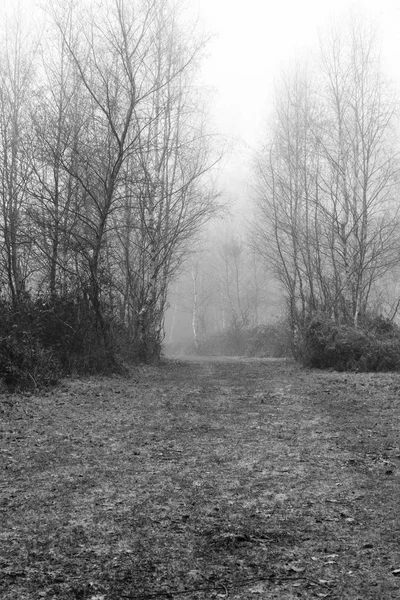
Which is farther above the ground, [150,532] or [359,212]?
[359,212]

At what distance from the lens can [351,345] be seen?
46.9ft

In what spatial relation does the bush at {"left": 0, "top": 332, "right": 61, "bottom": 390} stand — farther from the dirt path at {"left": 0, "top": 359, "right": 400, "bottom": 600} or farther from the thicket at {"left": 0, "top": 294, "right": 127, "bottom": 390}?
the dirt path at {"left": 0, "top": 359, "right": 400, "bottom": 600}

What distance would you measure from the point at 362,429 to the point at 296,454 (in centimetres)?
149

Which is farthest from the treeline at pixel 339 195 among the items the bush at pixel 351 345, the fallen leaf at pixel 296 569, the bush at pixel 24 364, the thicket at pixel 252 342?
the fallen leaf at pixel 296 569

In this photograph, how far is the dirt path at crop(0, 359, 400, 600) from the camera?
2.61 meters

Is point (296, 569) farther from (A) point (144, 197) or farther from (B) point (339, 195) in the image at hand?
(B) point (339, 195)

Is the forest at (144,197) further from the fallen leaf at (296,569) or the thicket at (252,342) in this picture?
the fallen leaf at (296,569)

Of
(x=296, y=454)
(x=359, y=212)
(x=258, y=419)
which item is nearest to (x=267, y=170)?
(x=359, y=212)

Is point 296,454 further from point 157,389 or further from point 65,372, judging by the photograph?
point 65,372

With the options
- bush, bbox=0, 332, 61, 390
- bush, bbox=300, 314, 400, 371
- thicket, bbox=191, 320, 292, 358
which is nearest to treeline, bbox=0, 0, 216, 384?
bush, bbox=0, 332, 61, 390

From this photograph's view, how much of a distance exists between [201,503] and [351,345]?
11231 millimetres

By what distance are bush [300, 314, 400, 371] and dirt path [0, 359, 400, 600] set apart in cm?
636

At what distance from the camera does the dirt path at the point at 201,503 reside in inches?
103

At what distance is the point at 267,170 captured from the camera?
66.9 feet
